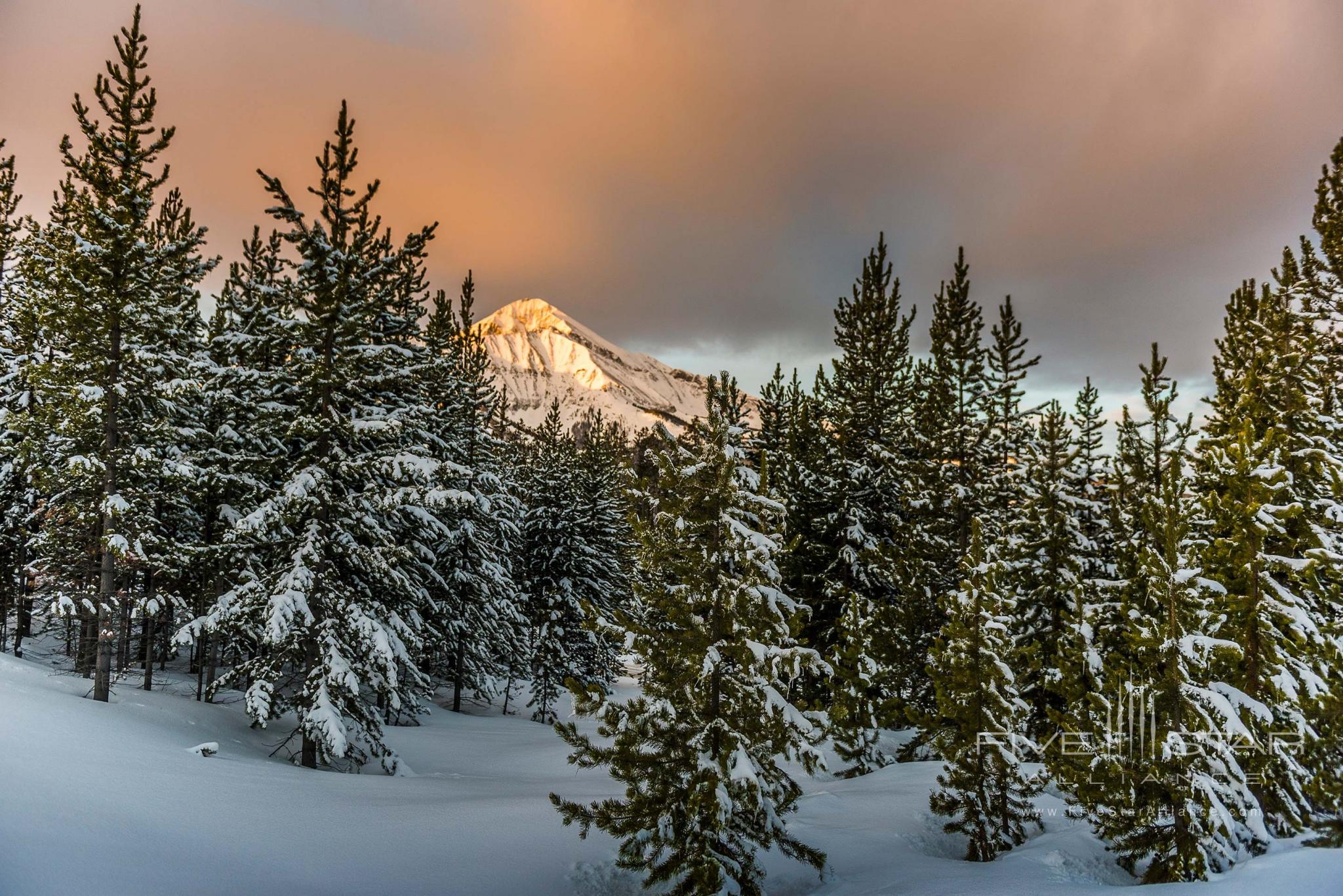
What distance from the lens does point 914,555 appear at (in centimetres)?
→ 1984

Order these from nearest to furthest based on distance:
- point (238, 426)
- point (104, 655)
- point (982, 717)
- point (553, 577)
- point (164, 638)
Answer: point (982, 717)
point (104, 655)
point (238, 426)
point (164, 638)
point (553, 577)

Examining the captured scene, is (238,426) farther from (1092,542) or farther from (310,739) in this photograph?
(1092,542)

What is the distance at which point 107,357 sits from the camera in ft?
51.3

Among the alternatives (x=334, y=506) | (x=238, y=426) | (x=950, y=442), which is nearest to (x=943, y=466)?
(x=950, y=442)

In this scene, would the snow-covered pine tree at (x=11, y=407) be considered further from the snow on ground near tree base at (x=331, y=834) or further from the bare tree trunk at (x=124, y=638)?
the snow on ground near tree base at (x=331, y=834)

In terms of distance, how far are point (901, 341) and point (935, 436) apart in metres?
4.74

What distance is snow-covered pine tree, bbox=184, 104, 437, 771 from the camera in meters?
13.1

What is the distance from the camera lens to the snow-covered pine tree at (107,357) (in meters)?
Answer: 15.0

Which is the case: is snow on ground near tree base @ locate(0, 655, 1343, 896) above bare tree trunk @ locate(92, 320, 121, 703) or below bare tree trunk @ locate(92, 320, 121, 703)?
below

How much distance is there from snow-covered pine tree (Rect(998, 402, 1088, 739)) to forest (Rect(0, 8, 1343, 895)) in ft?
0.46

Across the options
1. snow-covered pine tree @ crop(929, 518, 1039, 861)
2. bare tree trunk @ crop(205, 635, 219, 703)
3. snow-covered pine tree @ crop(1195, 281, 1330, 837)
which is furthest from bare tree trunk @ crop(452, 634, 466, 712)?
snow-covered pine tree @ crop(1195, 281, 1330, 837)

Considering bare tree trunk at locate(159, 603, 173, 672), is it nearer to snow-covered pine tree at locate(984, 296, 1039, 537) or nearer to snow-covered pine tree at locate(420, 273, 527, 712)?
snow-covered pine tree at locate(420, 273, 527, 712)

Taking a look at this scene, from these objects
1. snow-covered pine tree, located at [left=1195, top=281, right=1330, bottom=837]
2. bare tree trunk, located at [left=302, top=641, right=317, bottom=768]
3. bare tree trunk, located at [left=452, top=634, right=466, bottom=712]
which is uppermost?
snow-covered pine tree, located at [left=1195, top=281, right=1330, bottom=837]

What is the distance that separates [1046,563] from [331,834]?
19559 mm
